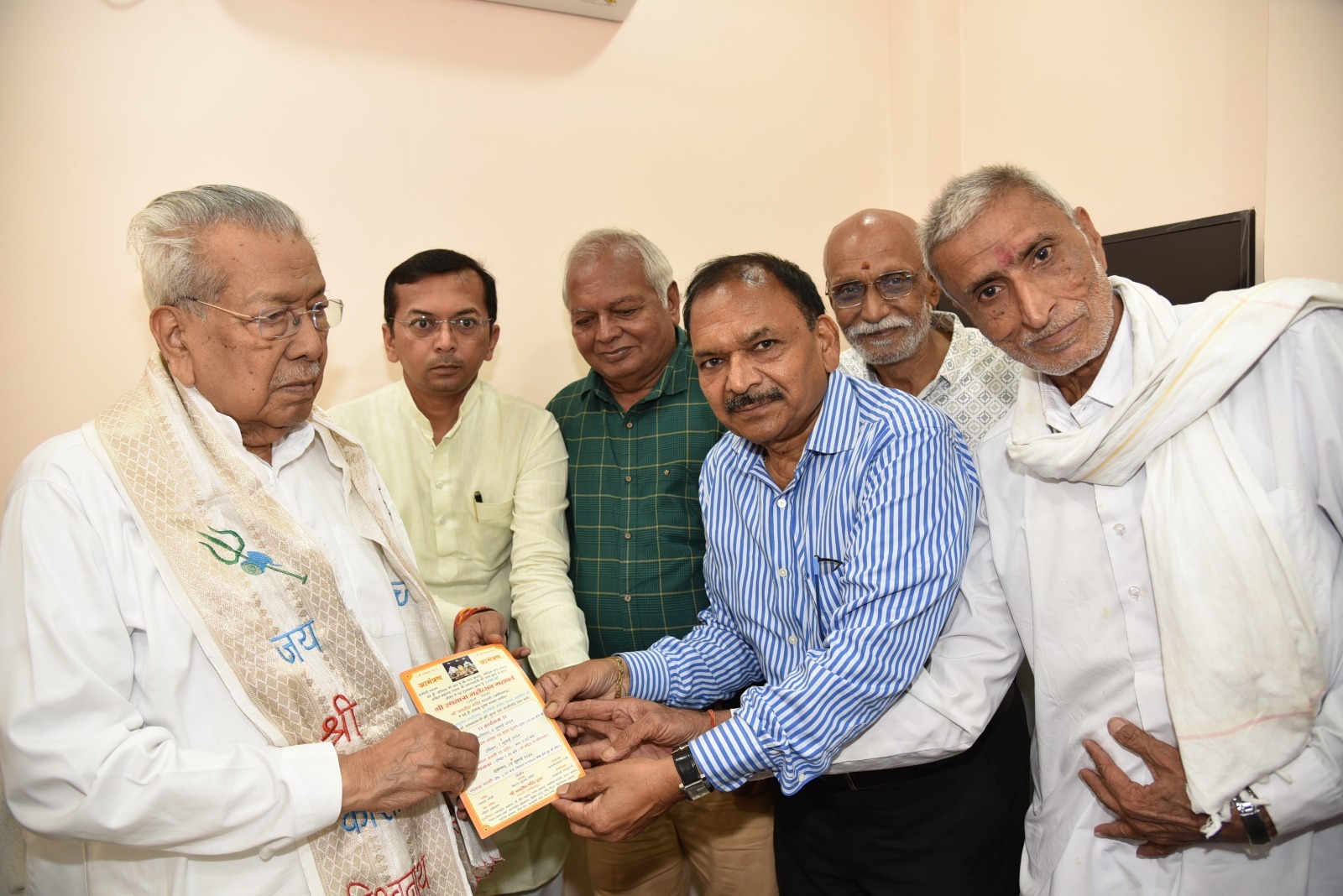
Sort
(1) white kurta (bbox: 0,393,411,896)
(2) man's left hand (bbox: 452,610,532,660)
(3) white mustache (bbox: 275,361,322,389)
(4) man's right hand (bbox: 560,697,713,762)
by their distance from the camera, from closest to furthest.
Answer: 1. (1) white kurta (bbox: 0,393,411,896)
2. (3) white mustache (bbox: 275,361,322,389)
3. (4) man's right hand (bbox: 560,697,713,762)
4. (2) man's left hand (bbox: 452,610,532,660)

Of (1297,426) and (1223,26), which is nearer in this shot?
(1297,426)

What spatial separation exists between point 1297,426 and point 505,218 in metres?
3.00

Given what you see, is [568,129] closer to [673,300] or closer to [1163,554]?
[673,300]

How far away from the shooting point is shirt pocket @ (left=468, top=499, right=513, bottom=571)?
2857 mm

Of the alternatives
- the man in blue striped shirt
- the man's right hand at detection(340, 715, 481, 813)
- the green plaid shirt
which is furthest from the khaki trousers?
the man's right hand at detection(340, 715, 481, 813)

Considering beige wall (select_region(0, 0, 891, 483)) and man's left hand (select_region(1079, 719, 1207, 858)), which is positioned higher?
beige wall (select_region(0, 0, 891, 483))

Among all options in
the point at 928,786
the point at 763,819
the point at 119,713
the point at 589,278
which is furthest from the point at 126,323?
the point at 928,786

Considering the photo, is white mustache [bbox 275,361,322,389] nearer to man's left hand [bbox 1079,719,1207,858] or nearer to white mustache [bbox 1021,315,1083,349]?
white mustache [bbox 1021,315,1083,349]

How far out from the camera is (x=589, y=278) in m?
2.97

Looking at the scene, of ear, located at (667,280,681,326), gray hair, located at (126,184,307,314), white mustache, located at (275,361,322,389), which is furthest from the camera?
ear, located at (667,280,681,326)

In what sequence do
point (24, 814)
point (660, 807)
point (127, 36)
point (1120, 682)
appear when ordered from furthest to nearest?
1. point (127, 36)
2. point (660, 807)
3. point (1120, 682)
4. point (24, 814)

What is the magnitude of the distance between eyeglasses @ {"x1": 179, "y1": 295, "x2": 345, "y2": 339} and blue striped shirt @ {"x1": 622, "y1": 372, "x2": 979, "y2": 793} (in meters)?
1.10

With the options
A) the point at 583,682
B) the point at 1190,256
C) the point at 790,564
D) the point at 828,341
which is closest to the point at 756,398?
the point at 828,341

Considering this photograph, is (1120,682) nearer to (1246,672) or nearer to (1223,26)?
(1246,672)
